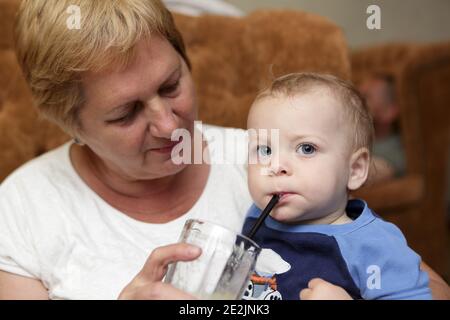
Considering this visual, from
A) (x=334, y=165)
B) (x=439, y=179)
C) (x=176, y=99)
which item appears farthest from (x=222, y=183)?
(x=439, y=179)

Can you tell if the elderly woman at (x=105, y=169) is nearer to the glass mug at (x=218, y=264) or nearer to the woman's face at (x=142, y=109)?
the woman's face at (x=142, y=109)

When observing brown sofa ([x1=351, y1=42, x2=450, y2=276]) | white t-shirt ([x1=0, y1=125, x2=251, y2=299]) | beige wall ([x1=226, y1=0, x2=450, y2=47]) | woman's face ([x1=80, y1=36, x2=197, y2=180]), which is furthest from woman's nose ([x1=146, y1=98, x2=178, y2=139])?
beige wall ([x1=226, y1=0, x2=450, y2=47])

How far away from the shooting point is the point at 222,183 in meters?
1.45

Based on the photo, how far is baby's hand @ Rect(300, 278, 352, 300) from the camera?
3.20 feet

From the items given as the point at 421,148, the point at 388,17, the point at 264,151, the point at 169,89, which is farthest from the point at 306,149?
the point at 388,17

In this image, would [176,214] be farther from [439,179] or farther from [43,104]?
[439,179]

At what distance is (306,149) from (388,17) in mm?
2044

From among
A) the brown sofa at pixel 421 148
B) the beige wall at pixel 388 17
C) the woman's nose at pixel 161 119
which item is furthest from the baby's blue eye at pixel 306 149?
the beige wall at pixel 388 17

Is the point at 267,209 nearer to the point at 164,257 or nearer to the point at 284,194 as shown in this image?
the point at 284,194

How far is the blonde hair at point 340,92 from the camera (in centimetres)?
115

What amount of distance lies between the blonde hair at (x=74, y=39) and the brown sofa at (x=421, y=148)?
1.39 meters

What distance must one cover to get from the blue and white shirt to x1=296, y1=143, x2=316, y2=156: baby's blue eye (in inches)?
5.5

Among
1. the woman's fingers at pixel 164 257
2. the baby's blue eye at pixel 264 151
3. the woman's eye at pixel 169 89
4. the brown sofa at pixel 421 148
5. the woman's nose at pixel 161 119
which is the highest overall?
the woman's eye at pixel 169 89
